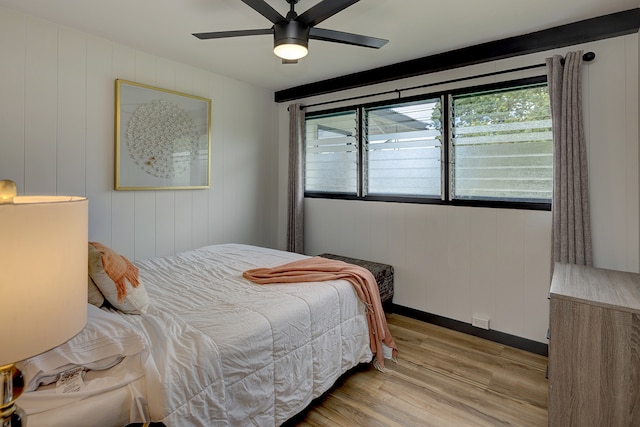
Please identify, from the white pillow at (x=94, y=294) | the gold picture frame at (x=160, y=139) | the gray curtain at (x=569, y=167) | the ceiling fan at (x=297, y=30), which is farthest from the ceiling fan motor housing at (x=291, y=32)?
the gray curtain at (x=569, y=167)

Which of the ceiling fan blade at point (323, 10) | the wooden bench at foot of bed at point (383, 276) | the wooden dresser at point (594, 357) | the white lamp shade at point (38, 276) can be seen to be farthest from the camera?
Answer: the wooden bench at foot of bed at point (383, 276)

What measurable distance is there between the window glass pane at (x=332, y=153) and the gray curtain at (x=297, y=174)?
0.46 feet

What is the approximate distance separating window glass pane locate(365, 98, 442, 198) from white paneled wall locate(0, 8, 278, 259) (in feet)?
4.92

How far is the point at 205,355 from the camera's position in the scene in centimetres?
140

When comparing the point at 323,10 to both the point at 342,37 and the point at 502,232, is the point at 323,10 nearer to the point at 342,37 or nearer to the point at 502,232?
the point at 342,37

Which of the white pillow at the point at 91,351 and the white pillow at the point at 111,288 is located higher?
the white pillow at the point at 111,288

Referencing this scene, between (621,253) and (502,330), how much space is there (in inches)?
40.7

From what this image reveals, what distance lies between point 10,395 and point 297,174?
3.45 m

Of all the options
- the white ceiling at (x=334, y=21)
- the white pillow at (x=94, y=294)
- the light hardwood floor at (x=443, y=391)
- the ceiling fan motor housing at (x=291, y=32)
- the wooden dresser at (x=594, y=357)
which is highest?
the white ceiling at (x=334, y=21)

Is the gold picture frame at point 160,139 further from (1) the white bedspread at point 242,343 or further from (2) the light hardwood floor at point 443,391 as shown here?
(2) the light hardwood floor at point 443,391

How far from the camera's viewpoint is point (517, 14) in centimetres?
231

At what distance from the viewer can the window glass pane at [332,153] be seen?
3789mm

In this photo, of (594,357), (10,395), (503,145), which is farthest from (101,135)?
(594,357)

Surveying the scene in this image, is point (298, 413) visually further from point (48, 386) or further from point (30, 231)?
point (30, 231)
